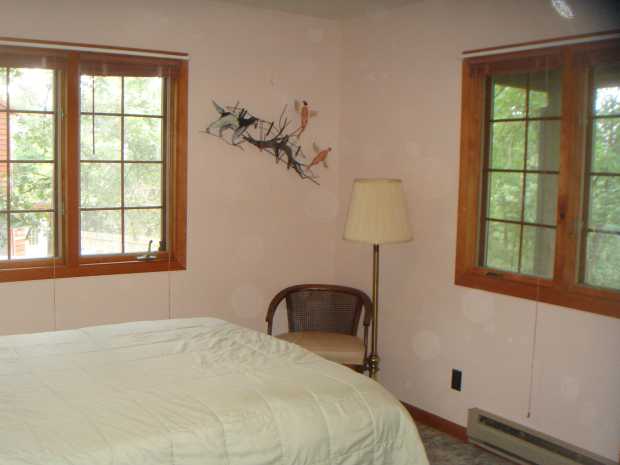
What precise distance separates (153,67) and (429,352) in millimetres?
2399

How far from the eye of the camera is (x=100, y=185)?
429 cm

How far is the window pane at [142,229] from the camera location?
4422mm

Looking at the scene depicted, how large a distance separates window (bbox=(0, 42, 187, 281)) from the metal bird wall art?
11.0 inches

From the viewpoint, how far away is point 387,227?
13.5 ft

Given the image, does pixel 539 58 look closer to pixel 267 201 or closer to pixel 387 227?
pixel 387 227

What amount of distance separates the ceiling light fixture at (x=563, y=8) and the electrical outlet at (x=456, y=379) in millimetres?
2021

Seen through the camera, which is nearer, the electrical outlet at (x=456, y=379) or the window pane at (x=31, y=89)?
the window pane at (x=31, y=89)

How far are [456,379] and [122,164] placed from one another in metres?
2.37

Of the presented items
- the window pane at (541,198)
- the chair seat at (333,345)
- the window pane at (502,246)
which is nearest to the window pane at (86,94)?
the chair seat at (333,345)

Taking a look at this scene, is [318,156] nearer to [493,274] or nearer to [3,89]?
[493,274]

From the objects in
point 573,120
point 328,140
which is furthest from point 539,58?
point 328,140

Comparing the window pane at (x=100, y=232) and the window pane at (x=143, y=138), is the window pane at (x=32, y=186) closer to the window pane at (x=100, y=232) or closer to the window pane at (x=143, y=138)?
the window pane at (x=100, y=232)

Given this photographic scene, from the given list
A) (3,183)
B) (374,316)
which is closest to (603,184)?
(374,316)

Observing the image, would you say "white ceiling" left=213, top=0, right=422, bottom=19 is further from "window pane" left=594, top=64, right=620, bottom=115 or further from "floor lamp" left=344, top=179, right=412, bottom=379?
"window pane" left=594, top=64, right=620, bottom=115
